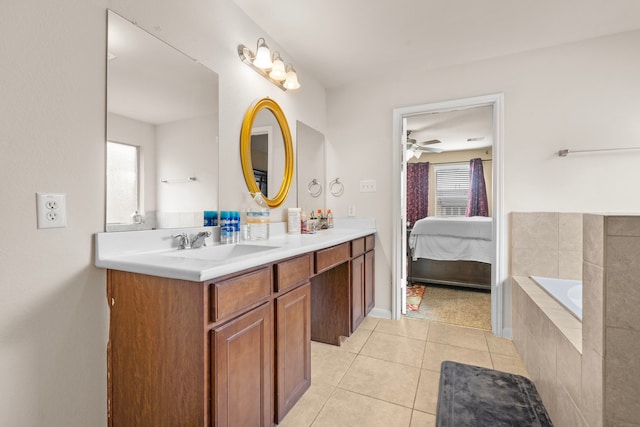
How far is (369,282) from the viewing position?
8.74 feet

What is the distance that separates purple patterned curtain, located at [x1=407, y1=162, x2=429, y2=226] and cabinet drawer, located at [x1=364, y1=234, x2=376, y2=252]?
4165 millimetres

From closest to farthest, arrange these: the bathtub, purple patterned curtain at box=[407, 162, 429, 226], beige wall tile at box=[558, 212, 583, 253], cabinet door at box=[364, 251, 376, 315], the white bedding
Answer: the bathtub < beige wall tile at box=[558, 212, 583, 253] < cabinet door at box=[364, 251, 376, 315] < the white bedding < purple patterned curtain at box=[407, 162, 429, 226]

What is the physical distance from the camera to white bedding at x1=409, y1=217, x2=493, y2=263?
11.4 ft

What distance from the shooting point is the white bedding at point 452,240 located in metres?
3.47

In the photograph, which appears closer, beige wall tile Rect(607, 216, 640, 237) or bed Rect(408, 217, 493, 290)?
beige wall tile Rect(607, 216, 640, 237)

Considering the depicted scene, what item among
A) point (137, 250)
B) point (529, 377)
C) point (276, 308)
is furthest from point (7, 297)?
point (529, 377)

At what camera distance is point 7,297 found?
921mm

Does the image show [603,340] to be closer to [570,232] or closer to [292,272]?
[292,272]

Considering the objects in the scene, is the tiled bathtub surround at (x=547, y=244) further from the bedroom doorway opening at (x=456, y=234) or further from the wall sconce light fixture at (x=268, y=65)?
the wall sconce light fixture at (x=268, y=65)

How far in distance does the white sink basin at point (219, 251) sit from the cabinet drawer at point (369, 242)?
4.09 ft

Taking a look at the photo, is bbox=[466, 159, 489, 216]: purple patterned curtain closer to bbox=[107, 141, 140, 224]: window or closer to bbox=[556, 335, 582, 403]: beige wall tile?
bbox=[556, 335, 582, 403]: beige wall tile

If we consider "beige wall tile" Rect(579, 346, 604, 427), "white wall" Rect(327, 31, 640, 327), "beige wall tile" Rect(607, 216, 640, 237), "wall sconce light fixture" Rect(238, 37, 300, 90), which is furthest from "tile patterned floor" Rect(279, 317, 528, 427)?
"wall sconce light fixture" Rect(238, 37, 300, 90)

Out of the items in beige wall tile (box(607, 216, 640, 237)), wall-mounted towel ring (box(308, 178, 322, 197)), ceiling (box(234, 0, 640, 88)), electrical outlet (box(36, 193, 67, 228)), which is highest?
ceiling (box(234, 0, 640, 88))

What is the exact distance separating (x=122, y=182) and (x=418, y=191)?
6.35 m
